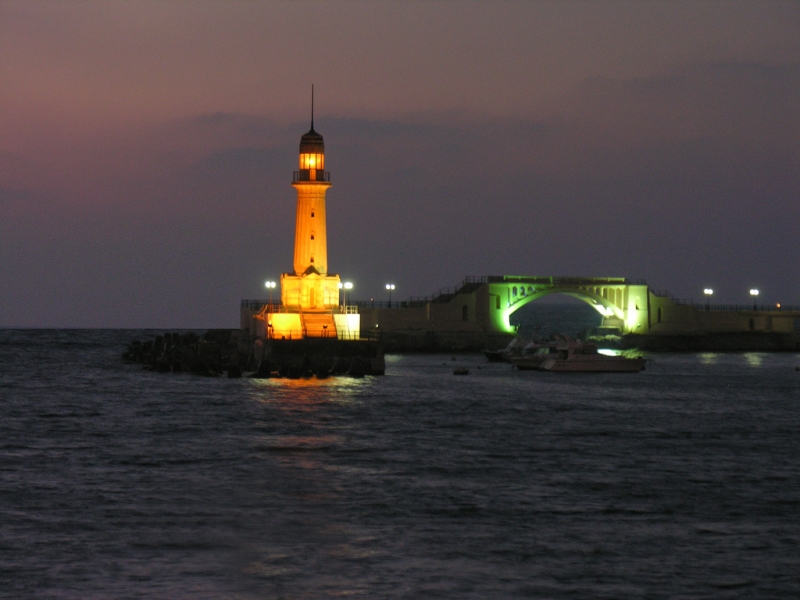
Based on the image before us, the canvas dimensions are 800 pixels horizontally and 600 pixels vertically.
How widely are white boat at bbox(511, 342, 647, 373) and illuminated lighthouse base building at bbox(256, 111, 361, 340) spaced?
1303 cm

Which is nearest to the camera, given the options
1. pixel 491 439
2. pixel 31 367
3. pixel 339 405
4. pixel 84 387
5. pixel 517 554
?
pixel 517 554

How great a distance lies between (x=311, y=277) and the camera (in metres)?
75.2

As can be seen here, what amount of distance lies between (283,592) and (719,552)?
8.24 metres

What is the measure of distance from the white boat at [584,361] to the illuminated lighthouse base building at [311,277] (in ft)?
42.8

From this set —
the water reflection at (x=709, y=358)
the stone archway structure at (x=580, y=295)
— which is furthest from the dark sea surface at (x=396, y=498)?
the stone archway structure at (x=580, y=295)

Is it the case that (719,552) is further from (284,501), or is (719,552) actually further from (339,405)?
(339,405)

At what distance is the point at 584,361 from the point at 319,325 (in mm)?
17087

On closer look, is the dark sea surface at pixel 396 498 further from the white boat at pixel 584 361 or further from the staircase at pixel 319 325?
Result: the white boat at pixel 584 361

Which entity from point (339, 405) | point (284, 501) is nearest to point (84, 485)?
point (284, 501)

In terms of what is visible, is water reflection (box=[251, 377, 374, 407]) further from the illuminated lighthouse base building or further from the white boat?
the white boat

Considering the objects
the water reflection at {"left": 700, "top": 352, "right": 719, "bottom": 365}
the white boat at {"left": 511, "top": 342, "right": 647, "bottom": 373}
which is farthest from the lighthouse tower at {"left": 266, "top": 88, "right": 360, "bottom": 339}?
the water reflection at {"left": 700, "top": 352, "right": 719, "bottom": 365}

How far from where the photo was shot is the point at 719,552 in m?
23.2

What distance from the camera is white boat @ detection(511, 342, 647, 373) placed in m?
79.4

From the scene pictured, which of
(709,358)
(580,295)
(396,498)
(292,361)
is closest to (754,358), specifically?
(709,358)
